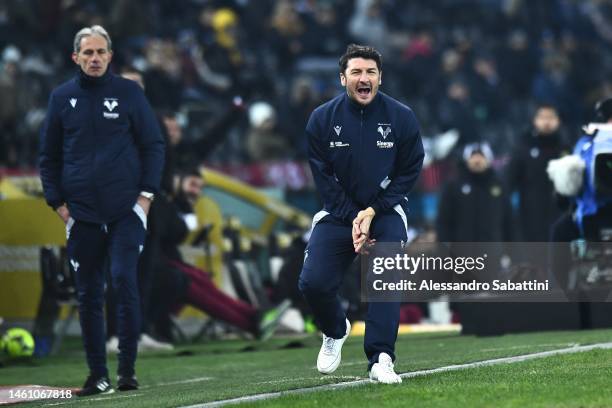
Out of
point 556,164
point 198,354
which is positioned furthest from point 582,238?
point 198,354

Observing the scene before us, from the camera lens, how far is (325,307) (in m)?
10.1

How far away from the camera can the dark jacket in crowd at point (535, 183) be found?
1780cm

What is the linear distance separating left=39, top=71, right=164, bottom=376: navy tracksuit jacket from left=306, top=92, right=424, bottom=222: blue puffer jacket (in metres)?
1.49

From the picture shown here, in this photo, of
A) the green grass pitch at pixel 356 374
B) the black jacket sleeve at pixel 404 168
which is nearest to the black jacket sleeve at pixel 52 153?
the green grass pitch at pixel 356 374

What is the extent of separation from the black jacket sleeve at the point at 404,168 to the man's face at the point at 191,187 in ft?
21.1

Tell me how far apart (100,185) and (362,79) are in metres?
2.04

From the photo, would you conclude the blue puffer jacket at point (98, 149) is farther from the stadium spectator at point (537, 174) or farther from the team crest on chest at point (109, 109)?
the stadium spectator at point (537, 174)

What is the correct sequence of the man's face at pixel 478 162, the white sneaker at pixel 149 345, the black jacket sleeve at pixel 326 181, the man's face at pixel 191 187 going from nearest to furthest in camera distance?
1. the black jacket sleeve at pixel 326 181
2. the white sneaker at pixel 149 345
3. the man's face at pixel 191 187
4. the man's face at pixel 478 162

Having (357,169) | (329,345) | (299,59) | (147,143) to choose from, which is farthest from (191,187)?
(299,59)

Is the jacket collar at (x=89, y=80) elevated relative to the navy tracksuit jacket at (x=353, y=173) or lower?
elevated

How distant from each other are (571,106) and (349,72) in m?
Result: 19.6

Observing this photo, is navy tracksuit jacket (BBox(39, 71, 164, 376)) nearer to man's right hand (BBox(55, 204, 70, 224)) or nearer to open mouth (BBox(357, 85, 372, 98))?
man's right hand (BBox(55, 204, 70, 224))

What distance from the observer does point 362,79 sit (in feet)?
32.2

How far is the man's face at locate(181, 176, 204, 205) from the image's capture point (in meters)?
16.2
